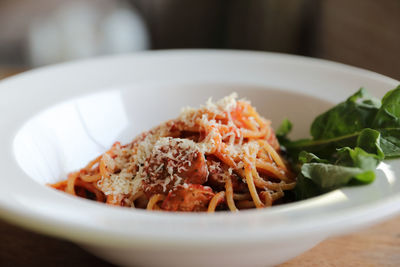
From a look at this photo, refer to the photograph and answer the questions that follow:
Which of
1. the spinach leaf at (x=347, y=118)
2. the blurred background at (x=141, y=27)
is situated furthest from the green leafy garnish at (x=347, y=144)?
the blurred background at (x=141, y=27)

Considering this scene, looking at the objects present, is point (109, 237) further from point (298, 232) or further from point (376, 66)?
point (376, 66)

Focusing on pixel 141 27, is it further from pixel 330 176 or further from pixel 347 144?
pixel 330 176

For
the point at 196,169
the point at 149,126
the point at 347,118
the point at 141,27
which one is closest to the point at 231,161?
the point at 196,169

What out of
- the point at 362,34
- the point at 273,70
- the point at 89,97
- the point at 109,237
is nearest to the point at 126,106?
the point at 89,97

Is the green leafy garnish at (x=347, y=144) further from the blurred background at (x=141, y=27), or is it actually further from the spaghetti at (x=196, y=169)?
the blurred background at (x=141, y=27)

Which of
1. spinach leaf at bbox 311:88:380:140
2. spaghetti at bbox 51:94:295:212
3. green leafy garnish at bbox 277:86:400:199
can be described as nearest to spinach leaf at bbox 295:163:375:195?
green leafy garnish at bbox 277:86:400:199

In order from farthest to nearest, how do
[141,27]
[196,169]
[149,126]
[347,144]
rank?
[141,27]
[149,126]
[347,144]
[196,169]
